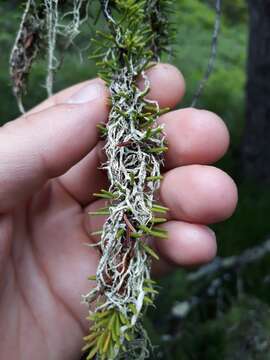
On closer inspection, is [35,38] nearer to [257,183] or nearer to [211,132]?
[211,132]

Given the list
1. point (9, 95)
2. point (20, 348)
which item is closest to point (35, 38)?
point (20, 348)

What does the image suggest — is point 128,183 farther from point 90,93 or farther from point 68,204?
point 68,204

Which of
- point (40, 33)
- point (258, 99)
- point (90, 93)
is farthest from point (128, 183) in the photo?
point (258, 99)

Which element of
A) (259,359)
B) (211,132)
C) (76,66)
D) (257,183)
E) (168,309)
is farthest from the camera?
(76,66)

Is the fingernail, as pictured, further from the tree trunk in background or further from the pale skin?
the tree trunk in background

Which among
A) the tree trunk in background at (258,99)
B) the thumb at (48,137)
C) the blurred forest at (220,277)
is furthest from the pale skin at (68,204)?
the tree trunk in background at (258,99)

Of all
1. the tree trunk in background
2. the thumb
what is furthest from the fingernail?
the tree trunk in background
